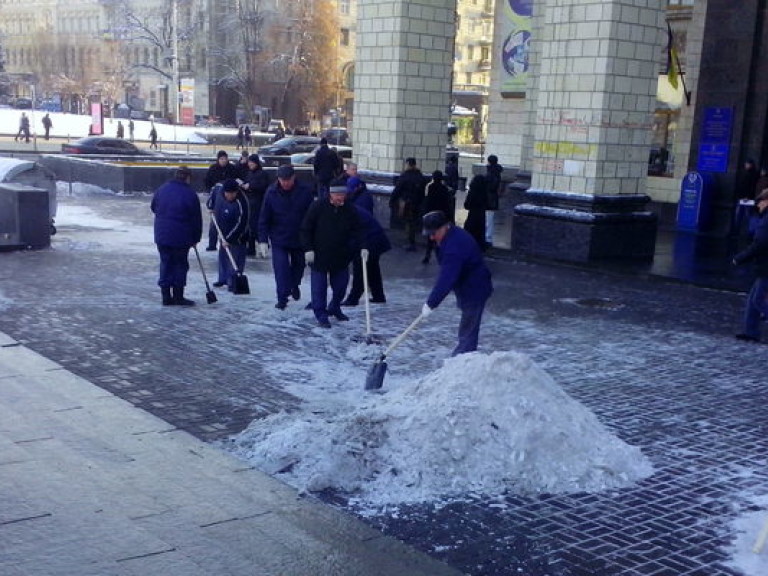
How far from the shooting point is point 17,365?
8.38 metres

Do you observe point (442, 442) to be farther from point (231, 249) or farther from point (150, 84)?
point (150, 84)

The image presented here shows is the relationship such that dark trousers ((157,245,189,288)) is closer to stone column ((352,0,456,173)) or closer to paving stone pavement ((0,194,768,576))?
paving stone pavement ((0,194,768,576))

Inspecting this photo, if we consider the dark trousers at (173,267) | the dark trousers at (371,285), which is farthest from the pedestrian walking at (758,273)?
the dark trousers at (173,267)

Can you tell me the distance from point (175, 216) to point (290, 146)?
114 ft

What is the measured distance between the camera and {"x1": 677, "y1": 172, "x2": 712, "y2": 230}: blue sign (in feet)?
68.3

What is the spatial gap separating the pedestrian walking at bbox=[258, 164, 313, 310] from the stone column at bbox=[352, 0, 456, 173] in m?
9.53

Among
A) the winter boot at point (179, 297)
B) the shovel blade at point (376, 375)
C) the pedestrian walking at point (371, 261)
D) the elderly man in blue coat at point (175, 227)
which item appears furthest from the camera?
the winter boot at point (179, 297)

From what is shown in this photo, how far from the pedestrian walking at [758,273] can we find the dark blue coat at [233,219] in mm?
6480

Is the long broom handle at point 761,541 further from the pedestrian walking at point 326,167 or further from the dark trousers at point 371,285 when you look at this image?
the pedestrian walking at point 326,167

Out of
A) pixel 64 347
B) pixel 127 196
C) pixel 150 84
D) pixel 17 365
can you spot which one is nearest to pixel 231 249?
pixel 64 347

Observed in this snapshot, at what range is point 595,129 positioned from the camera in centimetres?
1625

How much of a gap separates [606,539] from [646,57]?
1321cm

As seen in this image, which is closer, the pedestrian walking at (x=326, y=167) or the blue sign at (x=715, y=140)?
the blue sign at (x=715, y=140)

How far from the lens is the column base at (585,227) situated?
640 inches
